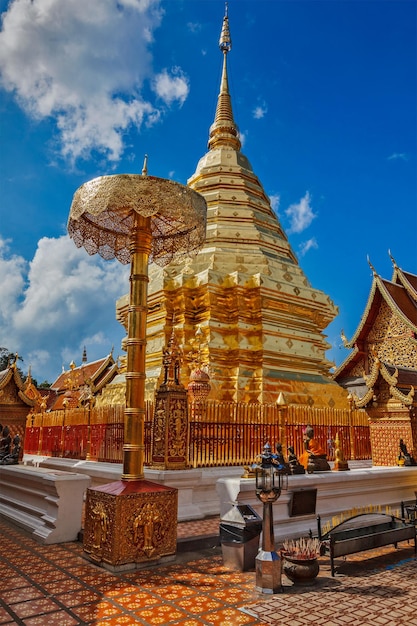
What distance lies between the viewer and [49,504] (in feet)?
19.8

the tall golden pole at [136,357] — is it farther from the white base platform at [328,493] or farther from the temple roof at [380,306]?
the temple roof at [380,306]

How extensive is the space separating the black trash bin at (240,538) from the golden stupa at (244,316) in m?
6.29

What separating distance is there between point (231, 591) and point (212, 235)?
35.8ft

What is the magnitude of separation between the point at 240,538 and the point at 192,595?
0.87 meters

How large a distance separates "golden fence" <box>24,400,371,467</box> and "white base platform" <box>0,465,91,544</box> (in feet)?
5.41

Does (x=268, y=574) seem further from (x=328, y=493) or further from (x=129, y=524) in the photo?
(x=328, y=493)

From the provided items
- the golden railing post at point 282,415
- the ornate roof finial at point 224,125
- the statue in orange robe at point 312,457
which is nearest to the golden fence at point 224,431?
the golden railing post at point 282,415

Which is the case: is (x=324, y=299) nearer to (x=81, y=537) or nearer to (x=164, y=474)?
(x=164, y=474)

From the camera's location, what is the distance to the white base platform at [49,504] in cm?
575

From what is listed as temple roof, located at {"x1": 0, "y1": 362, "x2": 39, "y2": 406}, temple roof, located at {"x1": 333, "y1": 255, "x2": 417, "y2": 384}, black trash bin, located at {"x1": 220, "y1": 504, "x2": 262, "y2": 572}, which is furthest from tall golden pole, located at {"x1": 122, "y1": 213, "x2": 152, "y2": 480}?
temple roof, located at {"x1": 333, "y1": 255, "x2": 417, "y2": 384}

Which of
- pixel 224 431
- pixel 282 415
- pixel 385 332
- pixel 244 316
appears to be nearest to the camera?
pixel 224 431

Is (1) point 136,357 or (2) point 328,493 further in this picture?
(2) point 328,493

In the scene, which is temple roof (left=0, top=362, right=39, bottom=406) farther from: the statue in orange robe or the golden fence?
the statue in orange robe

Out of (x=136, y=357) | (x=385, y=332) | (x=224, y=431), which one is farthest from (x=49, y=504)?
(x=385, y=332)
